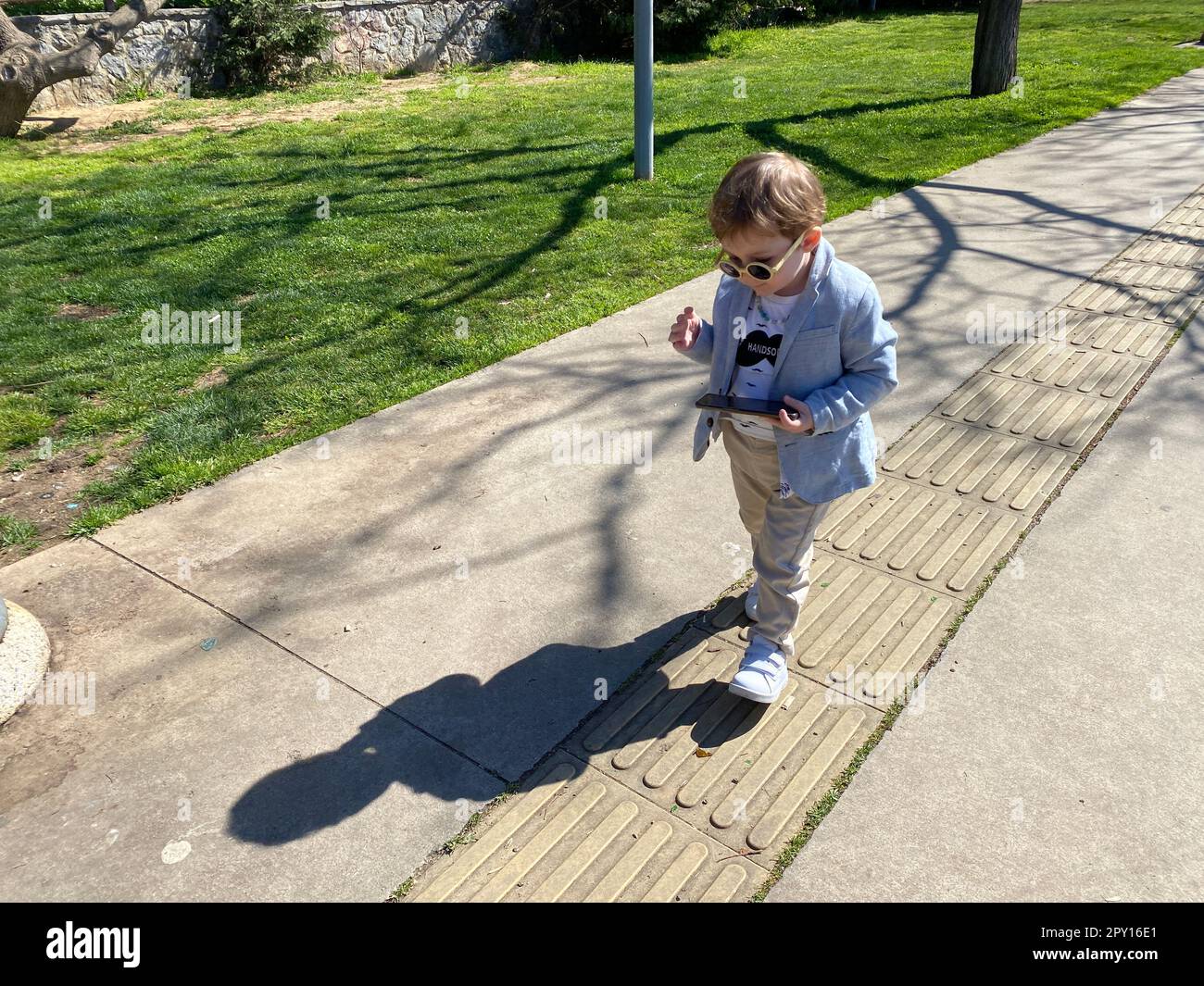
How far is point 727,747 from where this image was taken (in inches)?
112

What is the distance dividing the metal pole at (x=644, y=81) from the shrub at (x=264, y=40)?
22.9ft

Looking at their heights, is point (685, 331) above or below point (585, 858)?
above

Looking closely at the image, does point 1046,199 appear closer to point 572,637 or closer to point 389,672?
point 572,637

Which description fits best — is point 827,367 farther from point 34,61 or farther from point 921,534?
point 34,61

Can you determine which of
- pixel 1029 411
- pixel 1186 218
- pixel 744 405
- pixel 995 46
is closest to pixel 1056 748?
pixel 744 405

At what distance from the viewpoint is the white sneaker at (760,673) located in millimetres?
2887

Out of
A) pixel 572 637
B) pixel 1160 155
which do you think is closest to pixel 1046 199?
pixel 1160 155

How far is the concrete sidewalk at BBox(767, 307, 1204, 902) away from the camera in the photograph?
242 centimetres

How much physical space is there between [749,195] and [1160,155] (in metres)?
9.19

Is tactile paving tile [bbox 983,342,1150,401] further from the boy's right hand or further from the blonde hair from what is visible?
the blonde hair

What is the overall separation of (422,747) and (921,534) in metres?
2.20

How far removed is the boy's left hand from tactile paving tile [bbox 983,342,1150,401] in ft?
10.3

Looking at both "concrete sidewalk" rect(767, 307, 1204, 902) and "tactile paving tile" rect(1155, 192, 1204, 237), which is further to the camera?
"tactile paving tile" rect(1155, 192, 1204, 237)

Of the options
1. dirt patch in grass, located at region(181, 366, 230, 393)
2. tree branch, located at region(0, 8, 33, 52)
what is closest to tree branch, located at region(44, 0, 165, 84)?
tree branch, located at region(0, 8, 33, 52)
